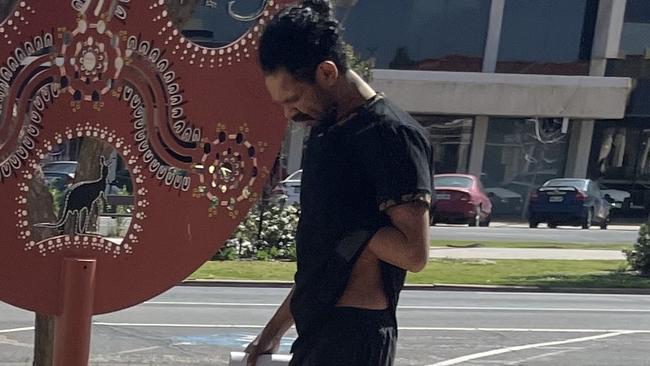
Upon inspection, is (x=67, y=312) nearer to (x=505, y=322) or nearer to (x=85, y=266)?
(x=85, y=266)

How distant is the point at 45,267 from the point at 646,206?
114 feet

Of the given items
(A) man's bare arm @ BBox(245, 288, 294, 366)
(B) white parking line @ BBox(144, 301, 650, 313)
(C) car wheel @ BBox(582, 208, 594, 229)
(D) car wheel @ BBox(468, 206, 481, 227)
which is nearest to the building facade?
(C) car wheel @ BBox(582, 208, 594, 229)

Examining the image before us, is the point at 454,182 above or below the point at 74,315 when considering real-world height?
below

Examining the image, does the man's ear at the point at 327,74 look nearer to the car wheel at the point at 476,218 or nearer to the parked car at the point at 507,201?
the car wheel at the point at 476,218

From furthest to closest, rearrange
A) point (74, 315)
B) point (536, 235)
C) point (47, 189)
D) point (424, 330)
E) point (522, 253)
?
point (536, 235) → point (522, 253) → point (424, 330) → point (47, 189) → point (74, 315)

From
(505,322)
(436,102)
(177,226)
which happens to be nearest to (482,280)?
(505,322)

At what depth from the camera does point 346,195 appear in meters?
2.52

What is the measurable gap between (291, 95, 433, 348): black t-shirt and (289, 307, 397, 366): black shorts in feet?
0.12

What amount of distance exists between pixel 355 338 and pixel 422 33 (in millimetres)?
33056

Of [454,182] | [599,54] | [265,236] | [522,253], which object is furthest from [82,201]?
[599,54]

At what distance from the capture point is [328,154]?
253 cm

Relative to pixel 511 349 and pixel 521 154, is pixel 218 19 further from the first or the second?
pixel 521 154

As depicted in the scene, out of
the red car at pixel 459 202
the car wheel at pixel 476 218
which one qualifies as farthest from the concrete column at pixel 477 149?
the car wheel at pixel 476 218

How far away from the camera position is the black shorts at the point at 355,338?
8.42 ft
